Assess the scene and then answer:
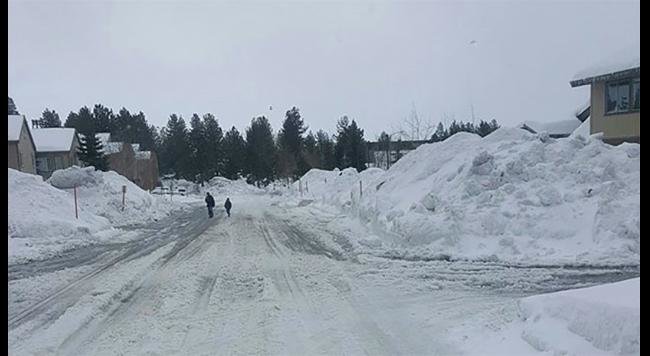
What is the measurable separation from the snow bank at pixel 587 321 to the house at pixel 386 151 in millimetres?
36095

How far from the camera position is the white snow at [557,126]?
27150 mm

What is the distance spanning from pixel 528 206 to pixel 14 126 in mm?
11409

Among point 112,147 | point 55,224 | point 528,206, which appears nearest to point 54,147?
point 112,147

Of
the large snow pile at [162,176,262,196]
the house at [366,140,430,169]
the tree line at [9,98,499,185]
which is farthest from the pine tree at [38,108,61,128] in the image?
the house at [366,140,430,169]

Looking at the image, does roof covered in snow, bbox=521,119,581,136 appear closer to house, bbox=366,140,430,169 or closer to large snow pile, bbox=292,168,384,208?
large snow pile, bbox=292,168,384,208

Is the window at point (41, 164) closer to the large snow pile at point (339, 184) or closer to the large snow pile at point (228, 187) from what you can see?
the large snow pile at point (339, 184)

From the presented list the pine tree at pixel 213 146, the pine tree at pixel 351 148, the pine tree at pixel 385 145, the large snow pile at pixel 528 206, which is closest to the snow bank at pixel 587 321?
the large snow pile at pixel 528 206

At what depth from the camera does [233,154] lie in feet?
122

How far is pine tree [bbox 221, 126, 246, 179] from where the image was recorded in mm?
33094

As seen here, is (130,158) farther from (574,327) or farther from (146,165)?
(574,327)

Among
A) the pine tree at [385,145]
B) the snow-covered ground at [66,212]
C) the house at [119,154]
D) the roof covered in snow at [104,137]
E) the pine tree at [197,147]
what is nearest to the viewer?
the snow-covered ground at [66,212]

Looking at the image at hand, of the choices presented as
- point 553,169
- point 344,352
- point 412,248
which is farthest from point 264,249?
A: point 553,169

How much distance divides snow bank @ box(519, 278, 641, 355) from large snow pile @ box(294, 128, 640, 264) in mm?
4841
